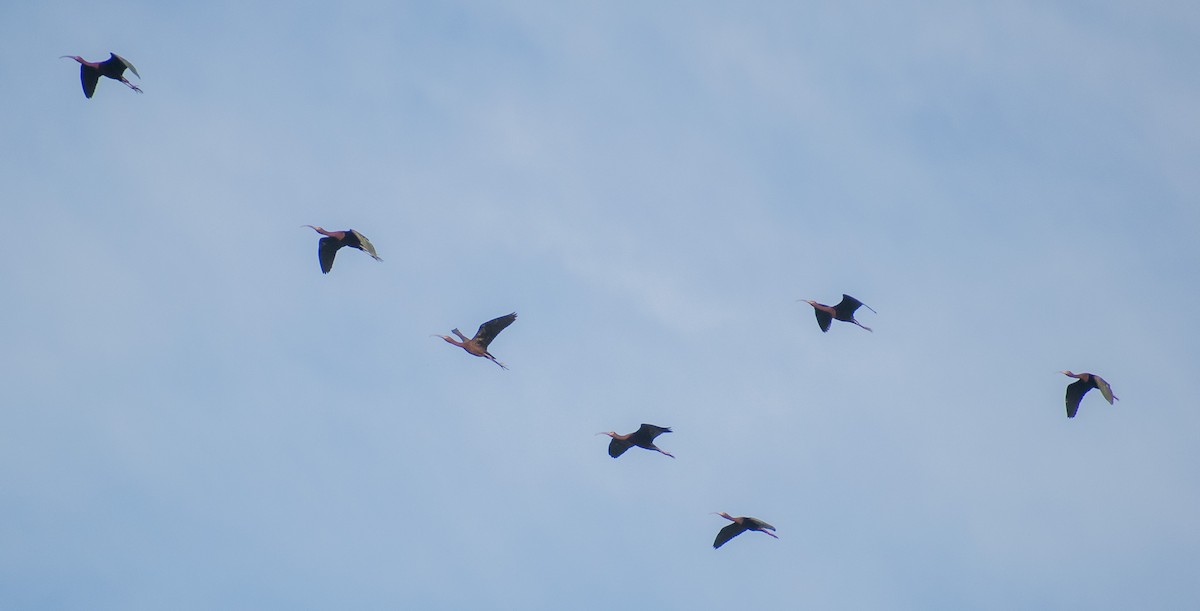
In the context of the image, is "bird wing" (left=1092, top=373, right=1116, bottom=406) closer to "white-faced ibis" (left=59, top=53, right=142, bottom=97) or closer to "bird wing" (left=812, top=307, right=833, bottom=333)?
"bird wing" (left=812, top=307, right=833, bottom=333)

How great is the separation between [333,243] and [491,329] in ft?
12.4

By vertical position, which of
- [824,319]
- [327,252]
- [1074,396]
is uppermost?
[824,319]

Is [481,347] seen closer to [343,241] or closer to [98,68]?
[343,241]

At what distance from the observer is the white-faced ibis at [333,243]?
25.6m

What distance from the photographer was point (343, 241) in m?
26.1

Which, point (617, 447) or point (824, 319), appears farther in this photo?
point (824, 319)

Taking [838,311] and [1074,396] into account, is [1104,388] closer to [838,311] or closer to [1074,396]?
[1074,396]


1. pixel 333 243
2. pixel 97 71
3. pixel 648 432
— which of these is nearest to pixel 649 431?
pixel 648 432

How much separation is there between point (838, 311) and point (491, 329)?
A: 7.48 metres

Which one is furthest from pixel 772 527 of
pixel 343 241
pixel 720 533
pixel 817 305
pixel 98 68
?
pixel 98 68

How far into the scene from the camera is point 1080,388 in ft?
85.4

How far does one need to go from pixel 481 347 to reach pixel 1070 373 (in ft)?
40.2

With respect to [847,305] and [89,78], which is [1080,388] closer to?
[847,305]

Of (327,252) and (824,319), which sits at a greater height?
(824,319)
